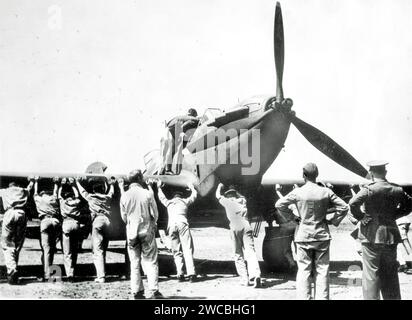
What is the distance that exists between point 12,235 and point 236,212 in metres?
4.82

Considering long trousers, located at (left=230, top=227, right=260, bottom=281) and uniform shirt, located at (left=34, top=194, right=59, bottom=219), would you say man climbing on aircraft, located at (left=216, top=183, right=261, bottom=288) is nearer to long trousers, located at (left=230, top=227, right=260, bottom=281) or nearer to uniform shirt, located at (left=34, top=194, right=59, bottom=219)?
long trousers, located at (left=230, top=227, right=260, bottom=281)

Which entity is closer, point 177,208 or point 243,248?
point 243,248

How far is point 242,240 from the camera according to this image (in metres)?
10.4

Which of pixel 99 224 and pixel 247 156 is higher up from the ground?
pixel 247 156

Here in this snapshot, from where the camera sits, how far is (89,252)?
62.6ft

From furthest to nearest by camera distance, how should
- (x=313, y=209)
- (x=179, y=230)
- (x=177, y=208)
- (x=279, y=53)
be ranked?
(x=177, y=208)
(x=179, y=230)
(x=279, y=53)
(x=313, y=209)

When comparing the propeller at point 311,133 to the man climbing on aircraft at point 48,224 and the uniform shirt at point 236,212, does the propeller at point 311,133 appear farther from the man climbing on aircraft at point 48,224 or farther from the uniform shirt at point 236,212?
the man climbing on aircraft at point 48,224

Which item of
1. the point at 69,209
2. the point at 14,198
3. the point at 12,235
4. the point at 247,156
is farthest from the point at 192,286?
the point at 14,198

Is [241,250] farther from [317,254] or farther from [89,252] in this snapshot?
[89,252]

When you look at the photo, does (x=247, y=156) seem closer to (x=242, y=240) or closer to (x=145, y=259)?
(x=242, y=240)

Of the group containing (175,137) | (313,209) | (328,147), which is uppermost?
(175,137)

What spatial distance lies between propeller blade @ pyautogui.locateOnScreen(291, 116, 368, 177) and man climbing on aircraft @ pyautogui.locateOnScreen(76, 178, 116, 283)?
4672 mm
